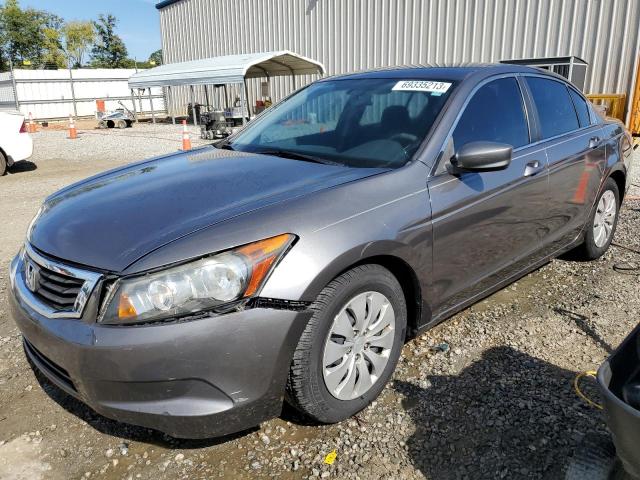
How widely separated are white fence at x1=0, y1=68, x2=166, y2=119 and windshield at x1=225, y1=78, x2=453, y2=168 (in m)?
26.8

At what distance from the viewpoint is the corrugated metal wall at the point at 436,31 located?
1192cm

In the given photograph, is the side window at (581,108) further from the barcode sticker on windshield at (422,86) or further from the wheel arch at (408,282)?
the wheel arch at (408,282)

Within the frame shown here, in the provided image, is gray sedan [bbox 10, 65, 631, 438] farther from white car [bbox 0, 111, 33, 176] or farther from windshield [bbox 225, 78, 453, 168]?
white car [bbox 0, 111, 33, 176]

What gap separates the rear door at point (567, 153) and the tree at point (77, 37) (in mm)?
70412

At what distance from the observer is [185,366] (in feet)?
6.32

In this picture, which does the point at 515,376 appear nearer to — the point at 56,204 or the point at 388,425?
the point at 388,425

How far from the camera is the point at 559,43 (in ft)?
41.0

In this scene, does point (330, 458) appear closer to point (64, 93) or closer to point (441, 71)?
point (441, 71)

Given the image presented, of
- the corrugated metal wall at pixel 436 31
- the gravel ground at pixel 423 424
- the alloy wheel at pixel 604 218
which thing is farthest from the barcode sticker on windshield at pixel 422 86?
the corrugated metal wall at pixel 436 31

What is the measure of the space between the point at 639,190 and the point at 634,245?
2.88 meters

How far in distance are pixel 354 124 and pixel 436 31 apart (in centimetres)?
1279

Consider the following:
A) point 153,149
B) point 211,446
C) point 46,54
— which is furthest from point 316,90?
point 46,54

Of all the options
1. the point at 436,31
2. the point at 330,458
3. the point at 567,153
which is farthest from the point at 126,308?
the point at 436,31

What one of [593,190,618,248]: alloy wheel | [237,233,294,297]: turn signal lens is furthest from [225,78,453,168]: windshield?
[593,190,618,248]: alloy wheel
